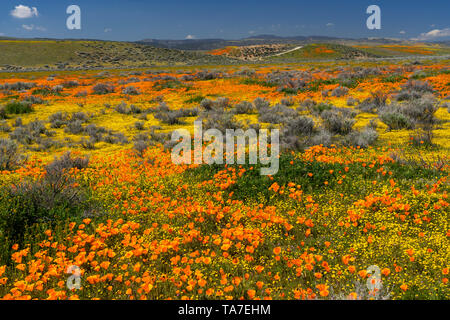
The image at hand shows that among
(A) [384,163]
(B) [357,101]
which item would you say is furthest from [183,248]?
(B) [357,101]

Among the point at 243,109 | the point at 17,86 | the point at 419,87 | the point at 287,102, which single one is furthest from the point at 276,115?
the point at 17,86

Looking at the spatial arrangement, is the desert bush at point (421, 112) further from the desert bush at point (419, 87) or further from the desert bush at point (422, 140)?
the desert bush at point (419, 87)

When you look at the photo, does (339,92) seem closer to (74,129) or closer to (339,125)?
(339,125)

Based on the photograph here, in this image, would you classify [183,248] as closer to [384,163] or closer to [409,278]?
[409,278]

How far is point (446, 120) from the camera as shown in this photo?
1100cm

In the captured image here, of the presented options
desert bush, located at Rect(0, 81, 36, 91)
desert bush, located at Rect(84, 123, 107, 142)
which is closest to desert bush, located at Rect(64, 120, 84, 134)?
desert bush, located at Rect(84, 123, 107, 142)

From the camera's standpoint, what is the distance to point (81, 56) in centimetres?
8031

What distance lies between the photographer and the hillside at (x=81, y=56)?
70.6 meters

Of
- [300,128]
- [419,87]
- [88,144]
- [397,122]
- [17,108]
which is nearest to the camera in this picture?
[300,128]

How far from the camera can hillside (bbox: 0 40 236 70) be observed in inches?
2778

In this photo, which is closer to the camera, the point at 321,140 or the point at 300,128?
the point at 321,140

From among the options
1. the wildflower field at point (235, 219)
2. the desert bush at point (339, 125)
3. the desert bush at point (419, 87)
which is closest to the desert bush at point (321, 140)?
the wildflower field at point (235, 219)
